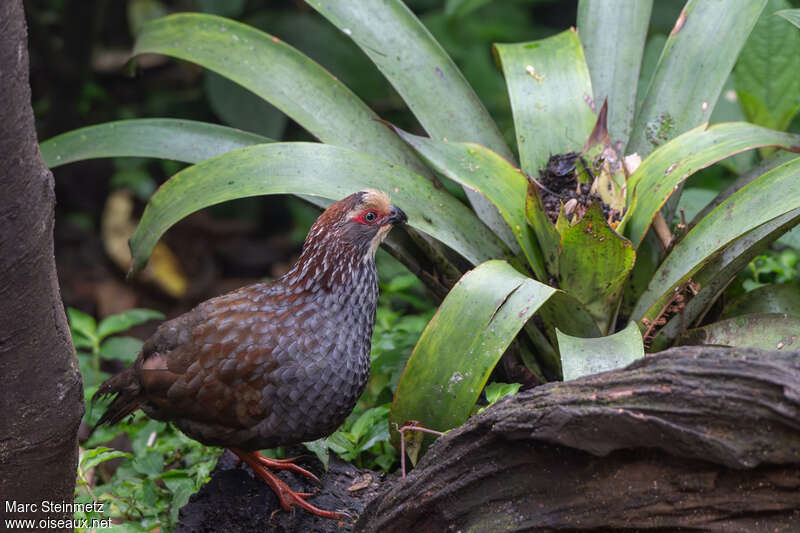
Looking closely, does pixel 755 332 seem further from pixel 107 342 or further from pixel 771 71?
pixel 107 342

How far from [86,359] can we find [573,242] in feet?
7.82

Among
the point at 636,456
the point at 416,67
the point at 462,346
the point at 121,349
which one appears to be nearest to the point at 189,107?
the point at 121,349

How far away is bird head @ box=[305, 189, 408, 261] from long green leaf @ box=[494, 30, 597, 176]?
26.6 inches

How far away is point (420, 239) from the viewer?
308 centimetres

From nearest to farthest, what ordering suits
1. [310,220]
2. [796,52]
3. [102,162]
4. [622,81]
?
1. [622,81]
2. [796,52]
3. [310,220]
4. [102,162]

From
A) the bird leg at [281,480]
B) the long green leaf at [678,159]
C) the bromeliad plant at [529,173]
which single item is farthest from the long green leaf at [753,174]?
the bird leg at [281,480]

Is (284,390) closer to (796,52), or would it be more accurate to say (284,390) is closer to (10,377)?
(10,377)

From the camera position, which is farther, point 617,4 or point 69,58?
point 69,58

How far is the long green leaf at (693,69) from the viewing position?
3074mm

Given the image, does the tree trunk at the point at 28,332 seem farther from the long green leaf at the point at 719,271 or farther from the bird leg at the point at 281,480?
the long green leaf at the point at 719,271

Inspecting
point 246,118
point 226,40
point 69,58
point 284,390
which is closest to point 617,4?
point 226,40

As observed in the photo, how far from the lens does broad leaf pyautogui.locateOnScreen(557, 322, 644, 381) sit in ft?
7.59

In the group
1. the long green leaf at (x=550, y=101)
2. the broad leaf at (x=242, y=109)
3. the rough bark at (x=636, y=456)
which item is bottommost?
the rough bark at (x=636, y=456)

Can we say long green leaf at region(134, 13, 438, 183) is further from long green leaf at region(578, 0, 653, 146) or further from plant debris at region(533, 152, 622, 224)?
long green leaf at region(578, 0, 653, 146)
